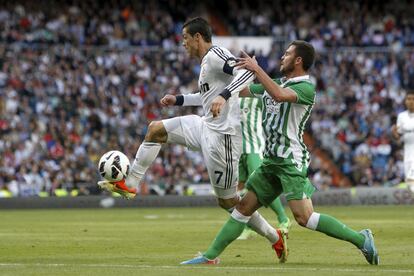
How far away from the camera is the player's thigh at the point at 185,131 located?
12.4 meters

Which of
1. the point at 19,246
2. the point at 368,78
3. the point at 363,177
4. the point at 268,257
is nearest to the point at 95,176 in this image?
the point at 363,177

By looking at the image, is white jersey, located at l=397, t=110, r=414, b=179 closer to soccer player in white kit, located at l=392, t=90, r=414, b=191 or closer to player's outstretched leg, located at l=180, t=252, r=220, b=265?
soccer player in white kit, located at l=392, t=90, r=414, b=191

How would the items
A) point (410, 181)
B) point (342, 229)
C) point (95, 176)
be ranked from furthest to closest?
point (95, 176) → point (410, 181) → point (342, 229)

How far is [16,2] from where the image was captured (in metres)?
39.1

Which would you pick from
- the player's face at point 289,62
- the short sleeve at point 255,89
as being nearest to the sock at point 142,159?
the short sleeve at point 255,89

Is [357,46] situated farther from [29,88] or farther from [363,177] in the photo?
[29,88]

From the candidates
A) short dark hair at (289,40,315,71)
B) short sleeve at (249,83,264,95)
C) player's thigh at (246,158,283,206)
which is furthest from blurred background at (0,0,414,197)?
short dark hair at (289,40,315,71)

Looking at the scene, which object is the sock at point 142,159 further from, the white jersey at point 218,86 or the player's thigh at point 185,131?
the white jersey at point 218,86

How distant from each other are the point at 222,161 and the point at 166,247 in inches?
114

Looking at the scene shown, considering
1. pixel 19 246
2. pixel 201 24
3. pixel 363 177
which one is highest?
pixel 201 24

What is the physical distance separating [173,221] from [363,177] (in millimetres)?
13728

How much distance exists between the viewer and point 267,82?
10758 mm

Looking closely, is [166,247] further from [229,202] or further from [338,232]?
[338,232]

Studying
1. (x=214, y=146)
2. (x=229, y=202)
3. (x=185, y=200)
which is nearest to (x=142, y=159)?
(x=214, y=146)
